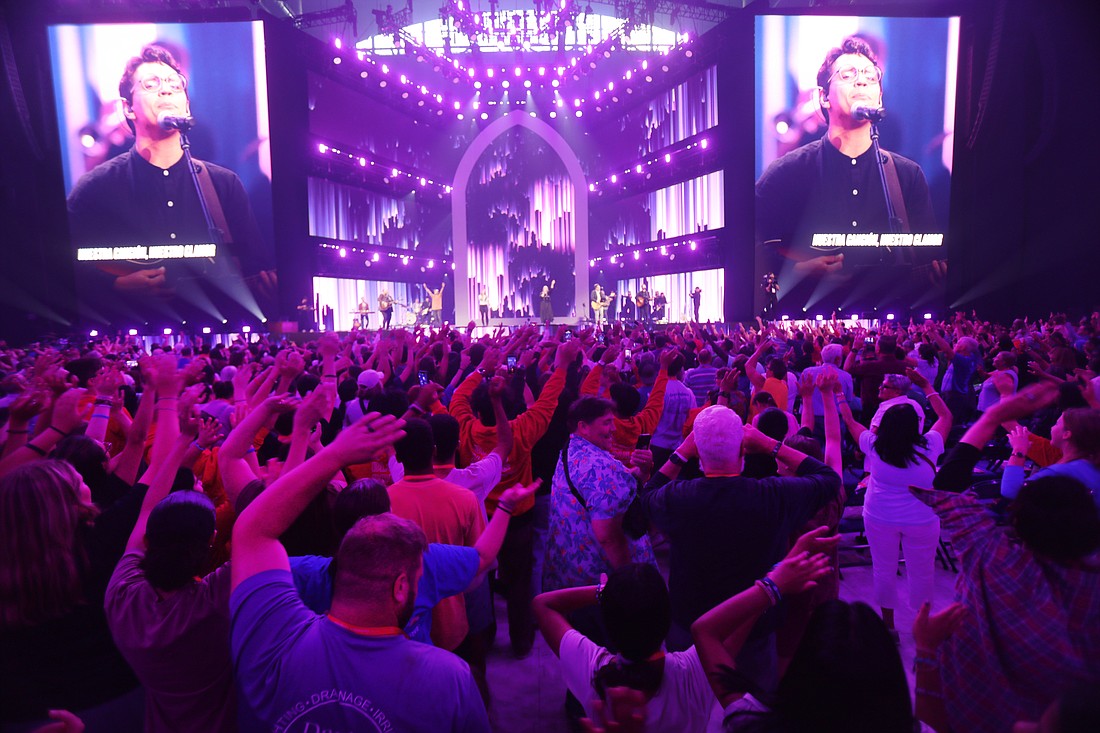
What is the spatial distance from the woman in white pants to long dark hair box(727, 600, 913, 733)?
2.35m

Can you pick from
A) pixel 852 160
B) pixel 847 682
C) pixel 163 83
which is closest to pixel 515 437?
pixel 847 682

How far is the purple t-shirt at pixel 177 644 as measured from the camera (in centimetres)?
170

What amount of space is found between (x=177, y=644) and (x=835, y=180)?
20.5 meters

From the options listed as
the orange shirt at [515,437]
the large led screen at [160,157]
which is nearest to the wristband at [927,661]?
the orange shirt at [515,437]

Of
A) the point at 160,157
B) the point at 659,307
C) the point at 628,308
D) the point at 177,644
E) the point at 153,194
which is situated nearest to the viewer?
the point at 177,644

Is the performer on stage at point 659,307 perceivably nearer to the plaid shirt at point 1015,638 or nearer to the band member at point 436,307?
the band member at point 436,307

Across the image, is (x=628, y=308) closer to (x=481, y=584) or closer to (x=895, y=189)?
(x=895, y=189)

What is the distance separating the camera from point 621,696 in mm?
1328

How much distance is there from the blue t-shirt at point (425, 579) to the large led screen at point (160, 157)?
64.2ft

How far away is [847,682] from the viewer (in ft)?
3.77

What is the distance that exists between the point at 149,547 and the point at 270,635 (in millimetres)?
582

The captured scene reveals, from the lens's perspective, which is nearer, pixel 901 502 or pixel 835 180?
pixel 901 502

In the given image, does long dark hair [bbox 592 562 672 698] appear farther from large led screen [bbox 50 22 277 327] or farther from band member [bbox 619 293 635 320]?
band member [bbox 619 293 635 320]

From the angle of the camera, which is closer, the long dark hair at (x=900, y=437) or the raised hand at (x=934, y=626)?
the raised hand at (x=934, y=626)
